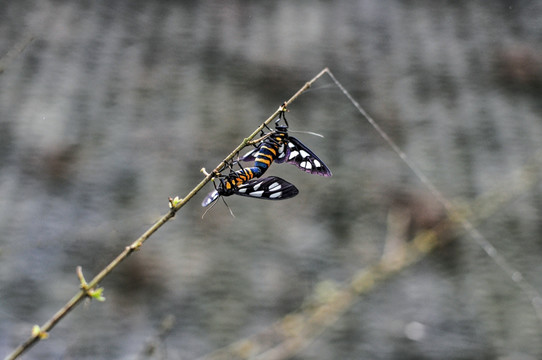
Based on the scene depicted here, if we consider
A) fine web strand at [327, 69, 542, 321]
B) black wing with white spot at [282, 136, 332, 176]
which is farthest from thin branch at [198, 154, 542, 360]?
black wing with white spot at [282, 136, 332, 176]

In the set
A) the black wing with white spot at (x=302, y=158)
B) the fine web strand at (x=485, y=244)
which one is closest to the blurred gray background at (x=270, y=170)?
the fine web strand at (x=485, y=244)

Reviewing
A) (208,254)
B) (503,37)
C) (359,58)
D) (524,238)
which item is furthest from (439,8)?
(208,254)

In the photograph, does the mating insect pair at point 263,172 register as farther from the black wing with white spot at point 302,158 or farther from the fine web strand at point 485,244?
the fine web strand at point 485,244

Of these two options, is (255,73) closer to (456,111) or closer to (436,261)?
(456,111)

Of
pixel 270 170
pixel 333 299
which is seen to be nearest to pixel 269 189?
pixel 333 299

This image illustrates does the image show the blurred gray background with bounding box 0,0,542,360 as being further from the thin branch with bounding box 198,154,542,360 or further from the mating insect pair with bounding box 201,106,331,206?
the mating insect pair with bounding box 201,106,331,206

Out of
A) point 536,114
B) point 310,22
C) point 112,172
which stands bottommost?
point 112,172
